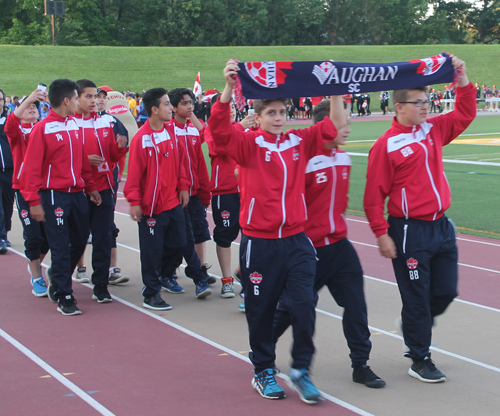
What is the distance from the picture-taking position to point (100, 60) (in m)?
56.4

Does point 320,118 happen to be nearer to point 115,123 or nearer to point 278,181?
point 278,181

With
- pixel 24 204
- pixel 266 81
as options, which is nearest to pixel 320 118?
pixel 266 81

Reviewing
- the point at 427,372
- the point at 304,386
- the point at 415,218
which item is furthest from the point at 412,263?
the point at 304,386

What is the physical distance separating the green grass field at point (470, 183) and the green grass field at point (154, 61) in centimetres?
3003

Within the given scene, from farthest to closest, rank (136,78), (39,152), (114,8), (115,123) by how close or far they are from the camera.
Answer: (114,8) < (136,78) < (115,123) < (39,152)

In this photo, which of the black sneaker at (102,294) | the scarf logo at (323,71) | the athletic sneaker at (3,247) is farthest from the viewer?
the athletic sneaker at (3,247)

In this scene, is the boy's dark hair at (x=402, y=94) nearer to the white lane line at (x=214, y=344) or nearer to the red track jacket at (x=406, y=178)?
the red track jacket at (x=406, y=178)

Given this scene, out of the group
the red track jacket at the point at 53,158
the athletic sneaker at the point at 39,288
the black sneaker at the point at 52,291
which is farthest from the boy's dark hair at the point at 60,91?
the athletic sneaker at the point at 39,288

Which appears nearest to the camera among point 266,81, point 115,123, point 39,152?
point 266,81

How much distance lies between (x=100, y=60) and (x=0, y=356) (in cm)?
5392

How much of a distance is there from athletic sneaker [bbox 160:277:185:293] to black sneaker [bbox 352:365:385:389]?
3055 millimetres

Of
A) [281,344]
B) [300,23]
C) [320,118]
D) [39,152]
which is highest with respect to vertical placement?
[300,23]

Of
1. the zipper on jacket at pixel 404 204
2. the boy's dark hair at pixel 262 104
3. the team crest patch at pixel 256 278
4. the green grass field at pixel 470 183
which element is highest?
the boy's dark hair at pixel 262 104

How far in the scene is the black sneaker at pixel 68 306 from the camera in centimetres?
645
